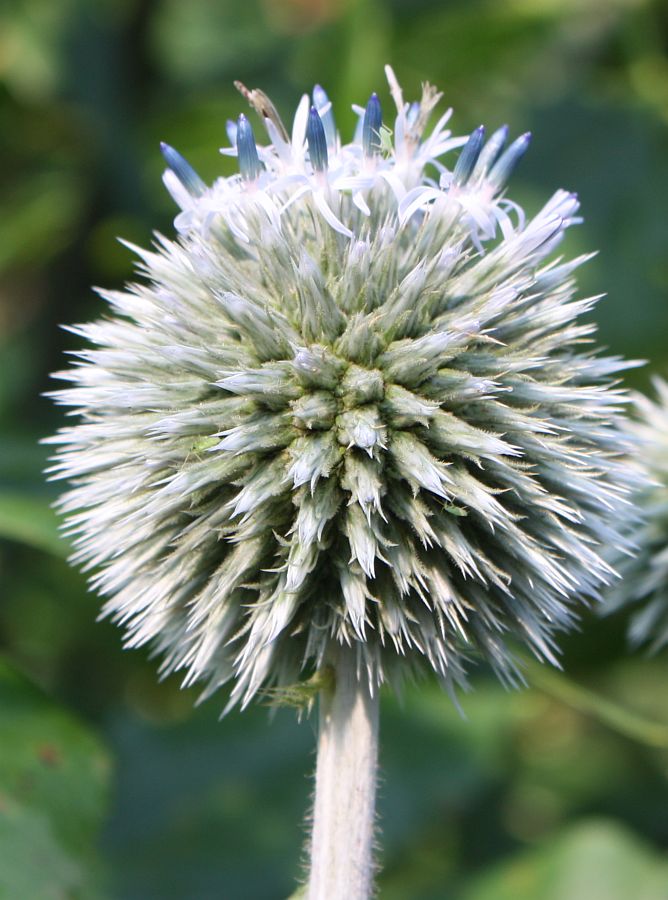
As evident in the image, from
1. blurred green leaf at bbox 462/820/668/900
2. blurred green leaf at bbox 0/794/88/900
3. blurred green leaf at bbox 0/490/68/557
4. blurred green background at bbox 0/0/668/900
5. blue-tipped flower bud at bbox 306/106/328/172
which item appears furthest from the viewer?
blurred green background at bbox 0/0/668/900

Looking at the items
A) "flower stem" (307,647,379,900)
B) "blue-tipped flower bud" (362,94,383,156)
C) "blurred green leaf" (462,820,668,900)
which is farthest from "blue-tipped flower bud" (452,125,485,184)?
"blurred green leaf" (462,820,668,900)

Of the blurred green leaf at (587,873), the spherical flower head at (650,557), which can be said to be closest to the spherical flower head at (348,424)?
Answer: the spherical flower head at (650,557)

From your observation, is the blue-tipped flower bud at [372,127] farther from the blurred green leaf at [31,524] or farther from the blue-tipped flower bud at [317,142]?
the blurred green leaf at [31,524]

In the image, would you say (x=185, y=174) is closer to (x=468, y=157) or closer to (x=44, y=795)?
(x=468, y=157)

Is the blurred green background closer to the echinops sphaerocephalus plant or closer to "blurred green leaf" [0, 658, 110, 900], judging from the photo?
"blurred green leaf" [0, 658, 110, 900]

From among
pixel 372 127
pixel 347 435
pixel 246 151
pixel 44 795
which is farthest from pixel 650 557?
pixel 44 795

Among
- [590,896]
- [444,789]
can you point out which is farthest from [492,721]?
[590,896]

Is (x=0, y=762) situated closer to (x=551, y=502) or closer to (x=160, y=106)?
(x=551, y=502)

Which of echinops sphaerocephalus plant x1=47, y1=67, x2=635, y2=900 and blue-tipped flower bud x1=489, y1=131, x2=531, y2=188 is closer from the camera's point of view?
echinops sphaerocephalus plant x1=47, y1=67, x2=635, y2=900
